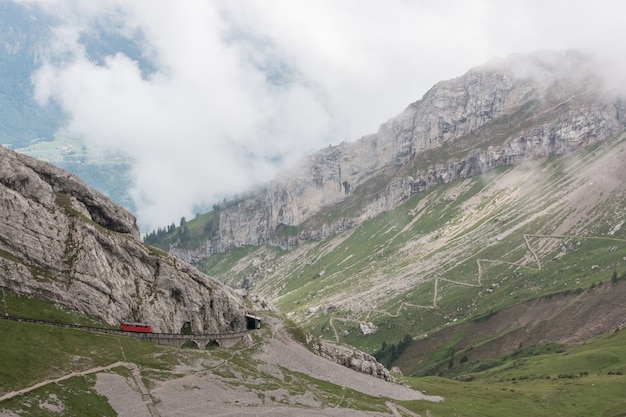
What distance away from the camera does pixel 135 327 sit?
14462 cm

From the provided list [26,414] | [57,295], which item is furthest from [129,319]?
[26,414]

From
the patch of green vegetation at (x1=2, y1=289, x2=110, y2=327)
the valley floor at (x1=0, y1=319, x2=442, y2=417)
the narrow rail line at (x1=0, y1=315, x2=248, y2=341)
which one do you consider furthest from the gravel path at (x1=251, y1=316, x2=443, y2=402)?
the patch of green vegetation at (x1=2, y1=289, x2=110, y2=327)

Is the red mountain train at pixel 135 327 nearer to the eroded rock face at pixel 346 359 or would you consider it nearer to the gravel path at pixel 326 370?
the gravel path at pixel 326 370

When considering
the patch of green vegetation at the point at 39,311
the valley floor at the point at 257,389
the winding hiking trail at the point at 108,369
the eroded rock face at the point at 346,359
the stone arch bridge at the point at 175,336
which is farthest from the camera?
the eroded rock face at the point at 346,359

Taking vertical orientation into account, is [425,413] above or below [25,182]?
below

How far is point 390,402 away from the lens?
522 ft

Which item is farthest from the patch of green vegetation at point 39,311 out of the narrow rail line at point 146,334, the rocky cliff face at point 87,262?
the rocky cliff face at point 87,262

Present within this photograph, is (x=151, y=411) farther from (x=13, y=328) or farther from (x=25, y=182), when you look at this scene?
(x=25, y=182)

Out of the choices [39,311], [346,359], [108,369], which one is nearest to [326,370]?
[346,359]

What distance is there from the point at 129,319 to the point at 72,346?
93.8 feet

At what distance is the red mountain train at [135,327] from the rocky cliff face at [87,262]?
11.3ft

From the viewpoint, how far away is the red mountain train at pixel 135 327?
14325 cm

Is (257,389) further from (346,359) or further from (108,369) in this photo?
(346,359)

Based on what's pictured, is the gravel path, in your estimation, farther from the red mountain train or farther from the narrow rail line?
the red mountain train
